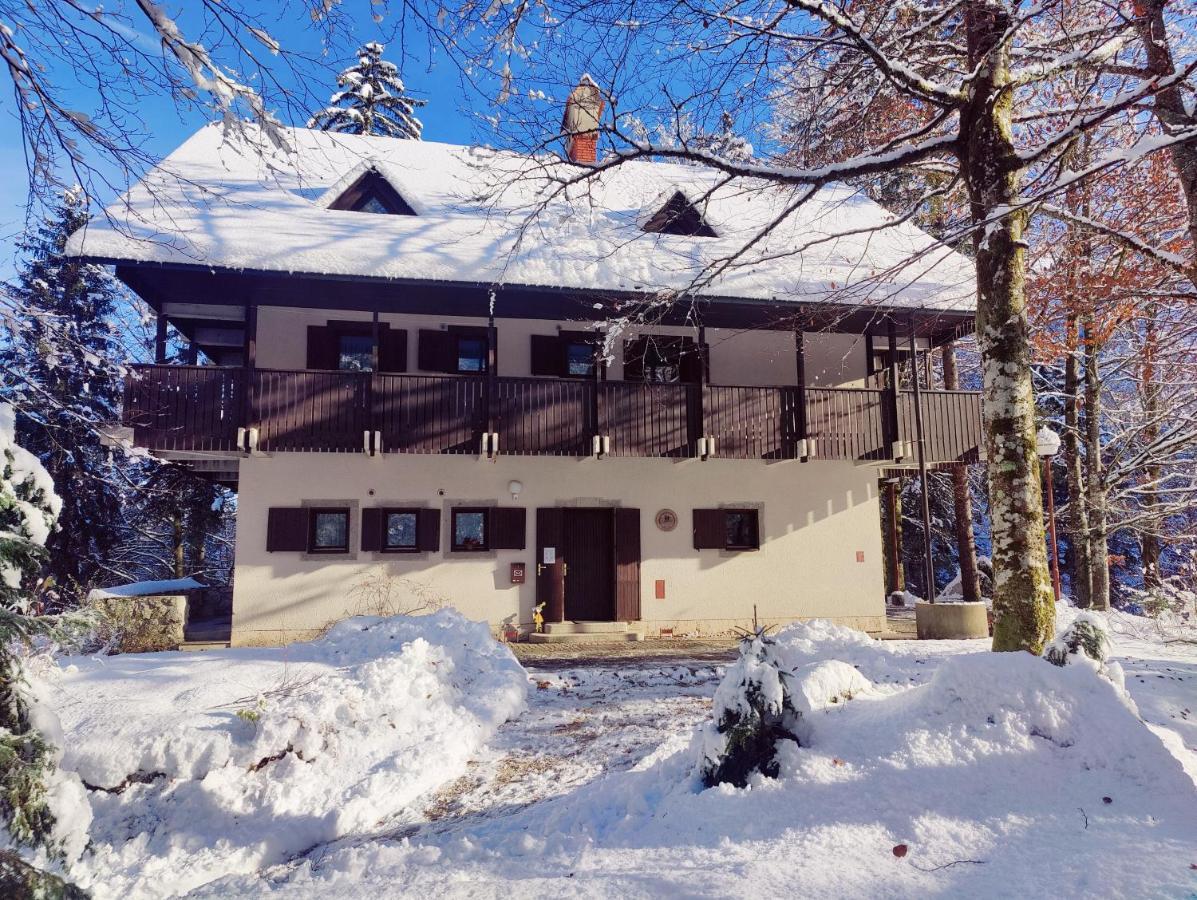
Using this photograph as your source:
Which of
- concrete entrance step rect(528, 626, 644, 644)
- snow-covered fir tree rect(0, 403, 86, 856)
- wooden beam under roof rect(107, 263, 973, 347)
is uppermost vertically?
wooden beam under roof rect(107, 263, 973, 347)

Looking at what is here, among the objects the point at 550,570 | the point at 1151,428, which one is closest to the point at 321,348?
the point at 550,570

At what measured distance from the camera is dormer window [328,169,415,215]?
1360cm

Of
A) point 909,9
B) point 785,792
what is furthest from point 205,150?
point 785,792

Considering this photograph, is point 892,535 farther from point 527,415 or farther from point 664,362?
point 527,415

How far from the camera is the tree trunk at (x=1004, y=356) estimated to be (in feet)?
17.5

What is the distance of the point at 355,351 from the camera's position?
43.0 ft

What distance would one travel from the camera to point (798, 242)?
13758 millimetres

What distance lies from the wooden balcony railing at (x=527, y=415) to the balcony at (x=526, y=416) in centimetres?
2

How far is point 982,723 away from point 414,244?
11217mm

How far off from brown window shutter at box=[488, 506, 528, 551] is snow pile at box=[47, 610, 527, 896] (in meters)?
5.08

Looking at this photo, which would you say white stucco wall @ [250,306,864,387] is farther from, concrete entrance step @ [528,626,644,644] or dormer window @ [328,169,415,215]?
concrete entrance step @ [528,626,644,644]

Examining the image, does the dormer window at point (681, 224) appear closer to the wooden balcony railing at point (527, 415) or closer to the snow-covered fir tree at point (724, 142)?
the wooden balcony railing at point (527, 415)

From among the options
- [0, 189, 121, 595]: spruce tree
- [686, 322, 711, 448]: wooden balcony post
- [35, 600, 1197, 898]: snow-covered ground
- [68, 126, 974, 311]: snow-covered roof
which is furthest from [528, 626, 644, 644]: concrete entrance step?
[0, 189, 121, 595]: spruce tree

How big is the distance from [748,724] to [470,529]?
946cm
